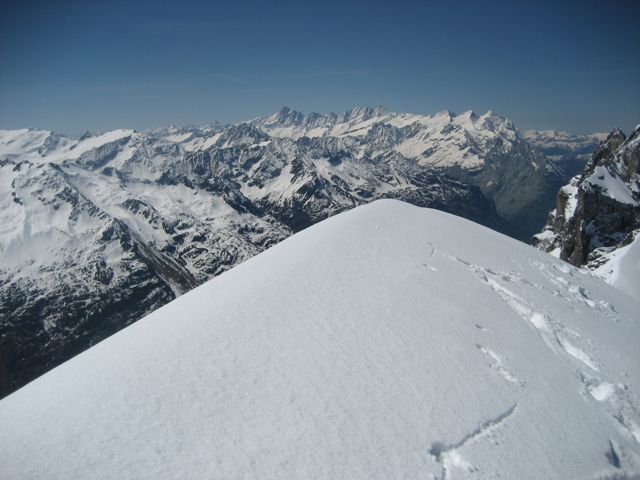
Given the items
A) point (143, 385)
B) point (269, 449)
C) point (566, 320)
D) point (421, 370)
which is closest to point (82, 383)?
point (143, 385)

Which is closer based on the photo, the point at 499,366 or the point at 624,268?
the point at 499,366

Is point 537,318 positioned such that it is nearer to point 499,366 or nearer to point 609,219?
point 499,366

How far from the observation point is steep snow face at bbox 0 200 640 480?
6.10 meters

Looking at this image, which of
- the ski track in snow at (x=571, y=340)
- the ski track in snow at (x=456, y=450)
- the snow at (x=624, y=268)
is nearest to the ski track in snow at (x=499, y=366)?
the ski track in snow at (x=571, y=340)

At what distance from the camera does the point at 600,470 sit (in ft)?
22.2

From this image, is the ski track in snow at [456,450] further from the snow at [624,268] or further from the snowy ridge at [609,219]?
the snowy ridge at [609,219]

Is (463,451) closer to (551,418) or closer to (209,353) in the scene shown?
(551,418)

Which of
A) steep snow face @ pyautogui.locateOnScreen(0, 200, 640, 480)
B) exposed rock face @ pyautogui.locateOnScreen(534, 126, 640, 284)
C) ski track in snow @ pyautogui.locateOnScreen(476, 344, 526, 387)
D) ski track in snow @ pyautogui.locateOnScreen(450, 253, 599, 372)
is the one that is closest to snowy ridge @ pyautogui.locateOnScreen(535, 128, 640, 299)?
exposed rock face @ pyautogui.locateOnScreen(534, 126, 640, 284)

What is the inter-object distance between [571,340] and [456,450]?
6209 millimetres

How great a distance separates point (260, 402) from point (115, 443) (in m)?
2.40

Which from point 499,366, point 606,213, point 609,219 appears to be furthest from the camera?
point 606,213

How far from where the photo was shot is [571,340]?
1055cm

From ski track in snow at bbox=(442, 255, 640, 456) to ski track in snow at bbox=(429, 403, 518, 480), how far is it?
0.24ft

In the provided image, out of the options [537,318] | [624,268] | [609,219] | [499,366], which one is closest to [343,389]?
[499,366]
